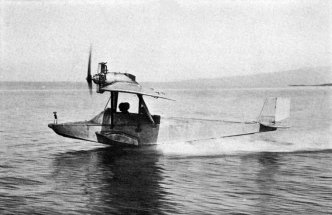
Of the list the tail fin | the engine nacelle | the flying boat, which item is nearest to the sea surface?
the flying boat

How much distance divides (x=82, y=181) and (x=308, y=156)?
509 inches

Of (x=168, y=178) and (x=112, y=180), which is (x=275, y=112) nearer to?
(x=168, y=178)

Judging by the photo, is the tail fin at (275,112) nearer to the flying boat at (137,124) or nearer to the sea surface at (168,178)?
the flying boat at (137,124)

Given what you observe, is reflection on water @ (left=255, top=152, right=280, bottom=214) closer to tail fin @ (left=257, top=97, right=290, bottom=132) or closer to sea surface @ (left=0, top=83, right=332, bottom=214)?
sea surface @ (left=0, top=83, right=332, bottom=214)

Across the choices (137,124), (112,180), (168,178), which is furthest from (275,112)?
(112,180)

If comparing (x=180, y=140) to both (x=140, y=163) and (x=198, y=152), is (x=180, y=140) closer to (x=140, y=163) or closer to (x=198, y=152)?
(x=198, y=152)

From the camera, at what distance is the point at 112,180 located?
1662 cm

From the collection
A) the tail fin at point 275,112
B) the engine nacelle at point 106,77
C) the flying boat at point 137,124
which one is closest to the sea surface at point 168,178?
the flying boat at point 137,124

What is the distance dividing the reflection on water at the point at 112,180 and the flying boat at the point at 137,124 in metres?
1.08

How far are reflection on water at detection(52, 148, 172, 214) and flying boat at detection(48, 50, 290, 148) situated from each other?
108cm

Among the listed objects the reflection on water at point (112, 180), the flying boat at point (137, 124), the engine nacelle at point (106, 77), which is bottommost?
the reflection on water at point (112, 180)

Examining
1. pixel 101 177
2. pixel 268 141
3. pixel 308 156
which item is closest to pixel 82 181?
pixel 101 177

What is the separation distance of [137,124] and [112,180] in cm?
672

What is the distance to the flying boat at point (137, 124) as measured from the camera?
21.9m
